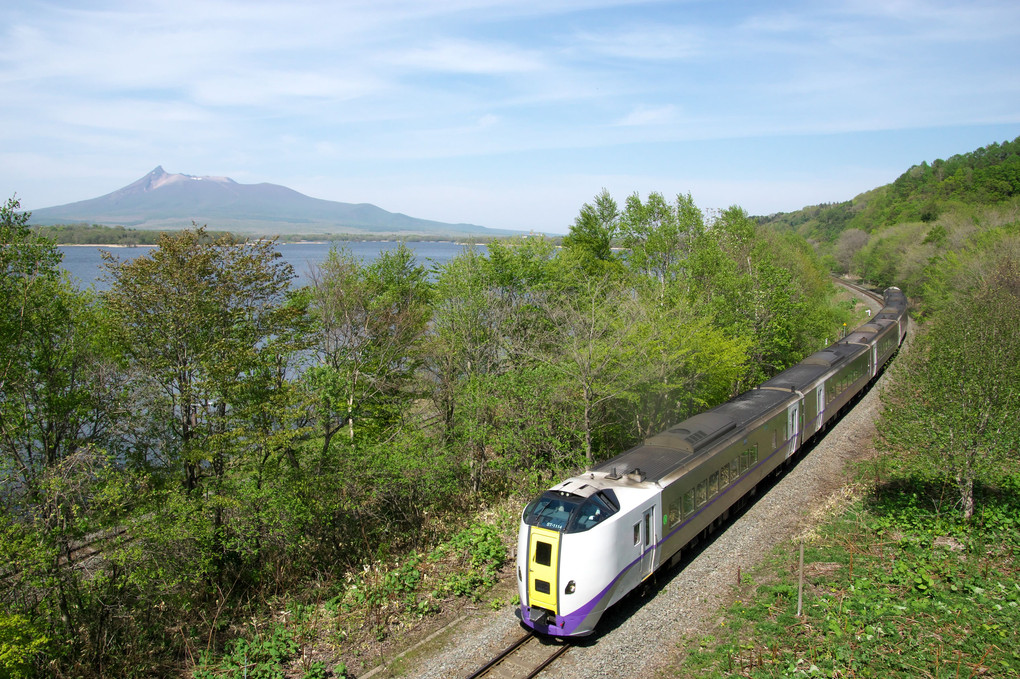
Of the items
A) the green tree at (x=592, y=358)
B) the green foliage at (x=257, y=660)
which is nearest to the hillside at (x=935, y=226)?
the green tree at (x=592, y=358)

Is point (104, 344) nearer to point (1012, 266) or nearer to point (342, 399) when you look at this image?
point (342, 399)

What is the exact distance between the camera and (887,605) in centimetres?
1105

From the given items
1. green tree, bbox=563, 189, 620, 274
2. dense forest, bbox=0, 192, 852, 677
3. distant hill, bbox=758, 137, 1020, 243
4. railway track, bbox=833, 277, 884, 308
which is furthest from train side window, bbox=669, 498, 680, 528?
distant hill, bbox=758, 137, 1020, 243

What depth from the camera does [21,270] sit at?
A: 50.7 feet

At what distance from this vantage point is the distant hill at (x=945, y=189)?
287 ft

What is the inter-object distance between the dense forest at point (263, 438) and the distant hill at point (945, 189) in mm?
72538

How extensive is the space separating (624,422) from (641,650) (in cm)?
1414

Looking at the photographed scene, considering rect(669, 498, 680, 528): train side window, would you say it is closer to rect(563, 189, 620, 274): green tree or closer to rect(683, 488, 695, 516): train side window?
rect(683, 488, 695, 516): train side window

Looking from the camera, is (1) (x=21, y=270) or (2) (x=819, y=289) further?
(2) (x=819, y=289)

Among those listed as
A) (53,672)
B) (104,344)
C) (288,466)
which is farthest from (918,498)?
(104,344)

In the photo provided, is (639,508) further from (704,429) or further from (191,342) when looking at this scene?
(191,342)

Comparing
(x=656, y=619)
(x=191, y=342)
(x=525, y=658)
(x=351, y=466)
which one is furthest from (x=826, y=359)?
(x=191, y=342)

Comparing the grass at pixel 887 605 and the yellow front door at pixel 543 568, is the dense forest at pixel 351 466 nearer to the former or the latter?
the grass at pixel 887 605

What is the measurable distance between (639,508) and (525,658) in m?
3.62
